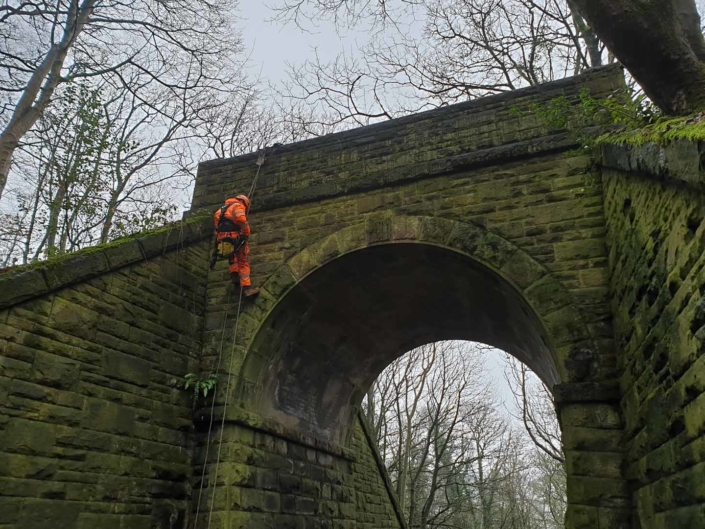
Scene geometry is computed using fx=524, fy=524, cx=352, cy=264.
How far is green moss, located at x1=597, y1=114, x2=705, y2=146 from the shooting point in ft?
9.46

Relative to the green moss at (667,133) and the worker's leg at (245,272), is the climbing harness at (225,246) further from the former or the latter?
the green moss at (667,133)

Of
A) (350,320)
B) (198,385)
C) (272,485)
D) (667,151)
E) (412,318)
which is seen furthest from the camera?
(412,318)

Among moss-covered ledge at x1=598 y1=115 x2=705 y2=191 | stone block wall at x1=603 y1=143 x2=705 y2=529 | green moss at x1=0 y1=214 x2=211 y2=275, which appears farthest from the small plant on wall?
moss-covered ledge at x1=598 y1=115 x2=705 y2=191

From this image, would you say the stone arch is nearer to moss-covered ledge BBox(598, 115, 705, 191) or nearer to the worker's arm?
the worker's arm

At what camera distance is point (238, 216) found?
269 inches

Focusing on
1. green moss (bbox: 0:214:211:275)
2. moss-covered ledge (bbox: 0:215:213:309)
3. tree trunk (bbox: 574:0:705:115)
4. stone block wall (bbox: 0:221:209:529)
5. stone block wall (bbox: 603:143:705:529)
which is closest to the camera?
stone block wall (bbox: 603:143:705:529)

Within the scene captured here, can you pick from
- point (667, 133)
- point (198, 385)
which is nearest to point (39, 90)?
point (198, 385)

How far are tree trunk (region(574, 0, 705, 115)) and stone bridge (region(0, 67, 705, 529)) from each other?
0.60m

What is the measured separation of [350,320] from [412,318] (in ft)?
3.56

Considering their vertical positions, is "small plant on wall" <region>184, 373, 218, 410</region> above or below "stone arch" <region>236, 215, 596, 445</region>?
below

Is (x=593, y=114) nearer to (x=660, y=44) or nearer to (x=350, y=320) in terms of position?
(x=660, y=44)

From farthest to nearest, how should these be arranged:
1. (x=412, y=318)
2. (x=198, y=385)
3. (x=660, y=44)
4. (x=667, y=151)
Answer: (x=412, y=318), (x=198, y=385), (x=660, y=44), (x=667, y=151)

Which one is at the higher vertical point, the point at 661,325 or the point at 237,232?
the point at 237,232

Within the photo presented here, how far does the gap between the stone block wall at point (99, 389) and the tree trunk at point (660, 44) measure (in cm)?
542
